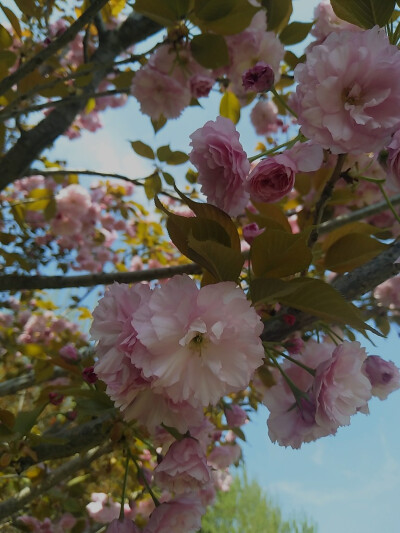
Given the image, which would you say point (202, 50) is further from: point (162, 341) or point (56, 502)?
point (56, 502)

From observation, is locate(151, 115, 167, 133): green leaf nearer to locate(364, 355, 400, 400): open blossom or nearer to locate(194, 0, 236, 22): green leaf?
locate(194, 0, 236, 22): green leaf

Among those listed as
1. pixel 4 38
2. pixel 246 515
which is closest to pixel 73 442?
pixel 4 38

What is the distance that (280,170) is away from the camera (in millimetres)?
585

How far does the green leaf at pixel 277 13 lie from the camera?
4.15ft

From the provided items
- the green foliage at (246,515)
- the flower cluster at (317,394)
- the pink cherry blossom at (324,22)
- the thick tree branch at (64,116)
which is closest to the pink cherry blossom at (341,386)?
the flower cluster at (317,394)

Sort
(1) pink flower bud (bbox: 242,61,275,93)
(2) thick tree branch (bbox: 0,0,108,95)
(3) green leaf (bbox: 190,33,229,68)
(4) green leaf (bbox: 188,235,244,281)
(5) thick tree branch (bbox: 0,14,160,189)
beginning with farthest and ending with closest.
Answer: (5) thick tree branch (bbox: 0,14,160,189) < (3) green leaf (bbox: 190,33,229,68) < (2) thick tree branch (bbox: 0,0,108,95) < (1) pink flower bud (bbox: 242,61,275,93) < (4) green leaf (bbox: 188,235,244,281)

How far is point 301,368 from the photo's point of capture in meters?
0.70

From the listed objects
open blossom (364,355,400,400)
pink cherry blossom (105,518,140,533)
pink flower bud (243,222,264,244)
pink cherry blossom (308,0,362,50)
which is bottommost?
pink cherry blossom (105,518,140,533)

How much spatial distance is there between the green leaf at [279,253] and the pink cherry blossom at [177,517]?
1.34 feet

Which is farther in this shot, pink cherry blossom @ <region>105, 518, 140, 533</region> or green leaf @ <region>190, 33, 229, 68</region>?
green leaf @ <region>190, 33, 229, 68</region>

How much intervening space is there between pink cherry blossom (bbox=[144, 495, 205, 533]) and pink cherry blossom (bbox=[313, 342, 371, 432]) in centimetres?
29

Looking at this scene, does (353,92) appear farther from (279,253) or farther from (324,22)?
(324,22)

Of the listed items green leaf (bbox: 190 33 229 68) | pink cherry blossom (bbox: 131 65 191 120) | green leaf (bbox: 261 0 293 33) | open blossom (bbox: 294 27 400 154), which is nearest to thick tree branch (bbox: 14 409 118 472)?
open blossom (bbox: 294 27 400 154)

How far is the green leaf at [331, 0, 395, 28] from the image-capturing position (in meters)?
0.65
